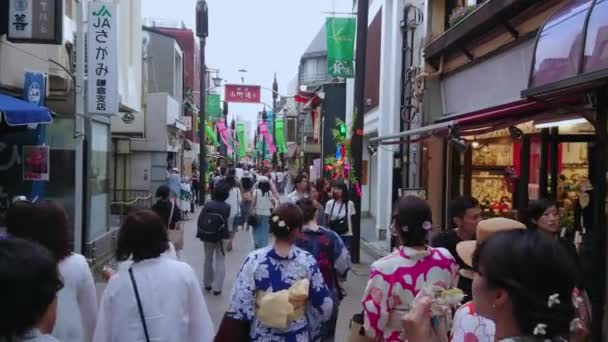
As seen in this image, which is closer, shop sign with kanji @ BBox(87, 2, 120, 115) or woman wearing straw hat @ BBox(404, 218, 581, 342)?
woman wearing straw hat @ BBox(404, 218, 581, 342)

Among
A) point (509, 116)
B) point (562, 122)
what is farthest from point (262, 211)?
point (562, 122)

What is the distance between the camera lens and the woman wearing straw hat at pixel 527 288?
1960 mm

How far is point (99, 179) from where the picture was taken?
15305 mm

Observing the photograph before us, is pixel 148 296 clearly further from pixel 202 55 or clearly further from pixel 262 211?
pixel 202 55

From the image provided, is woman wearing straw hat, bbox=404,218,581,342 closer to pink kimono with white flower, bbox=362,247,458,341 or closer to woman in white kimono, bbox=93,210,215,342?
pink kimono with white flower, bbox=362,247,458,341

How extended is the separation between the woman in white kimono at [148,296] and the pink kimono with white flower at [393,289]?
1055 millimetres

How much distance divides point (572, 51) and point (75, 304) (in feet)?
15.5

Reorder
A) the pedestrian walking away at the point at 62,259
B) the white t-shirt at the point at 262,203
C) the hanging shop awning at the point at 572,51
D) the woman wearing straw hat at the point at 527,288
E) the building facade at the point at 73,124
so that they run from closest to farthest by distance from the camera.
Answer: the woman wearing straw hat at the point at 527,288
the pedestrian walking away at the point at 62,259
the hanging shop awning at the point at 572,51
the building facade at the point at 73,124
the white t-shirt at the point at 262,203

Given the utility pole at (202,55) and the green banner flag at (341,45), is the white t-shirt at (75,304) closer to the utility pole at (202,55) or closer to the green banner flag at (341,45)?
the green banner flag at (341,45)

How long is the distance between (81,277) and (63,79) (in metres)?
8.84

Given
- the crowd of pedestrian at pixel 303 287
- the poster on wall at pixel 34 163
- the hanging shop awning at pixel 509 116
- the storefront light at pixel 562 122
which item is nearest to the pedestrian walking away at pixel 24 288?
the crowd of pedestrian at pixel 303 287

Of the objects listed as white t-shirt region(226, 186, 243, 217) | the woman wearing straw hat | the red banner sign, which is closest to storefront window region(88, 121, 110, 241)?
white t-shirt region(226, 186, 243, 217)

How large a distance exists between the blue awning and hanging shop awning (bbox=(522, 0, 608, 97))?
6.20m

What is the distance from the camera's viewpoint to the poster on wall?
412 inches
